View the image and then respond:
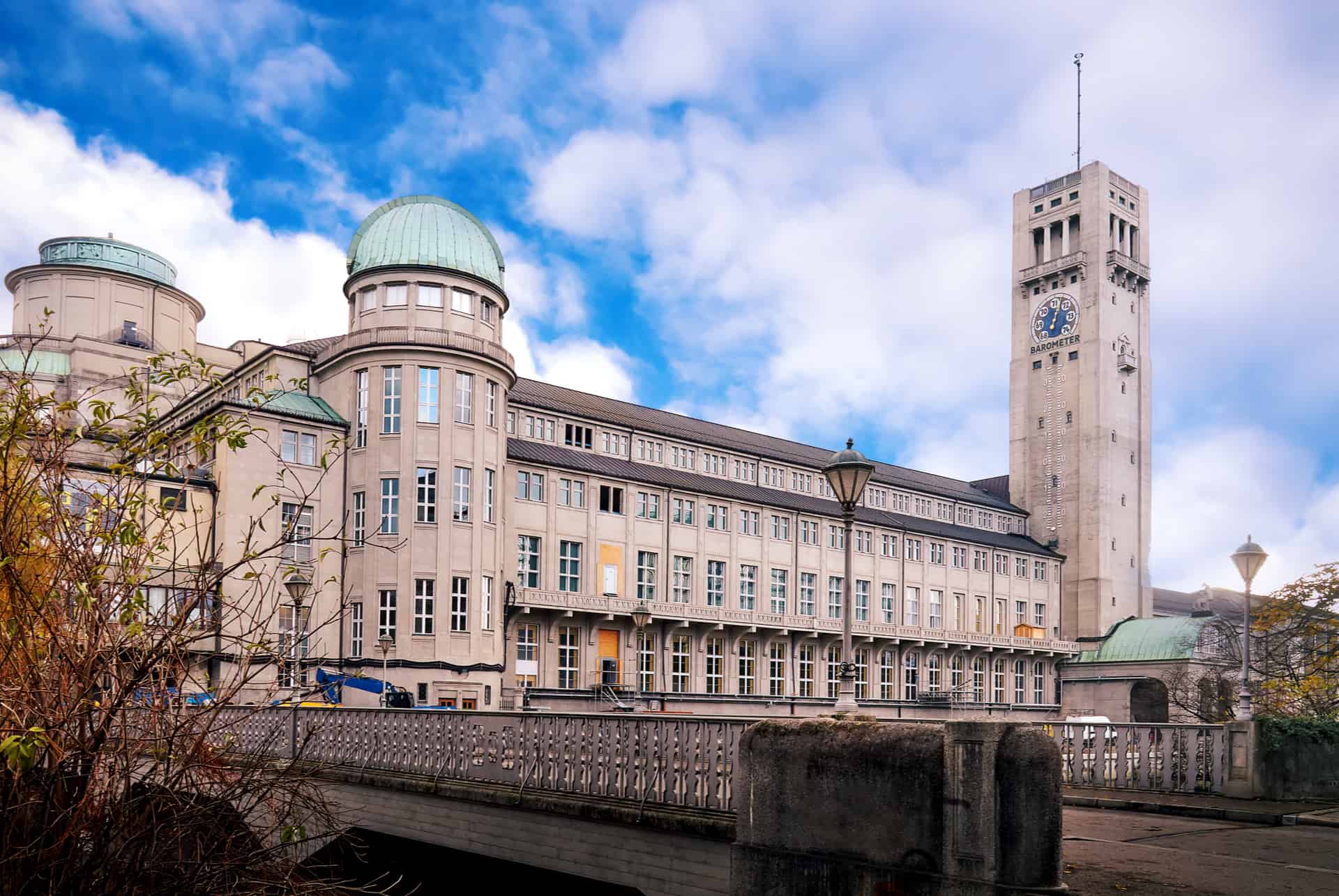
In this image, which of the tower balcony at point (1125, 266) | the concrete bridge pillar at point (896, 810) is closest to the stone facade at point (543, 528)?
the concrete bridge pillar at point (896, 810)

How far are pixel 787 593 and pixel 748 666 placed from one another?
5298mm

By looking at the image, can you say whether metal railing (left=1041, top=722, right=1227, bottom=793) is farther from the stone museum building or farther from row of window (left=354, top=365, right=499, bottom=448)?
row of window (left=354, top=365, right=499, bottom=448)

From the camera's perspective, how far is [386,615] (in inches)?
1873

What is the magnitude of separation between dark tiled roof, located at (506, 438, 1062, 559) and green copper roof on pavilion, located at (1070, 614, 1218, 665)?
7.63 metres

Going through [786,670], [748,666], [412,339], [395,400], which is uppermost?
[412,339]

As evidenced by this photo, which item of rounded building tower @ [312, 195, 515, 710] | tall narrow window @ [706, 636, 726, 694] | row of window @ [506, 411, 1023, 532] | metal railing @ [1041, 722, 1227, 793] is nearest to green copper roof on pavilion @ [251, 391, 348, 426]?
rounded building tower @ [312, 195, 515, 710]

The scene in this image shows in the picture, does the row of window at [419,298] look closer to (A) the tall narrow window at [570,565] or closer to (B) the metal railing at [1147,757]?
(A) the tall narrow window at [570,565]

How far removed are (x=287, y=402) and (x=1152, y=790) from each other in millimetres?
40238

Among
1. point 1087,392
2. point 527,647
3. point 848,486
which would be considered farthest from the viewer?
point 1087,392

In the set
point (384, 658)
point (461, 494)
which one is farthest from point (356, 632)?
point (461, 494)

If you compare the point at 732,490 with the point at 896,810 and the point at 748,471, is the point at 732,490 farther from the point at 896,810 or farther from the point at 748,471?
the point at 896,810

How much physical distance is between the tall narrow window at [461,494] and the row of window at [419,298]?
7.13 metres

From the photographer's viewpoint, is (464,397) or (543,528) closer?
(464,397)

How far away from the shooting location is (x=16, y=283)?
75438 millimetres
